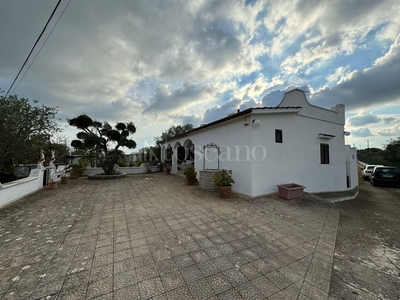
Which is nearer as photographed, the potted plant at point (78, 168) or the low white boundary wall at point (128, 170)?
the potted plant at point (78, 168)

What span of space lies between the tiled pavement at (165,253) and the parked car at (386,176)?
11898 millimetres

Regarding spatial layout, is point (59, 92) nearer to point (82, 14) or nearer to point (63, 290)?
point (82, 14)

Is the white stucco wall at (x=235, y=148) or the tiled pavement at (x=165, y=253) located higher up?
the white stucco wall at (x=235, y=148)

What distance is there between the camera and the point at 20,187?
18.2 ft

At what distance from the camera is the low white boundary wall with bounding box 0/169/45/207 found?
15.4 ft

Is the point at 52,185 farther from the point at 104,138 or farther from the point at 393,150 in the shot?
the point at 393,150

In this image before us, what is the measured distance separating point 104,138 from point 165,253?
10705 millimetres

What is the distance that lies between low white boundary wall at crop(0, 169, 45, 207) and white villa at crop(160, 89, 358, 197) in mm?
6600

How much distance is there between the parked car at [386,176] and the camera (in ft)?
35.6

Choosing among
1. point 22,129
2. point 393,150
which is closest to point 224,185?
point 22,129

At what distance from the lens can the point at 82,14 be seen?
195 inches

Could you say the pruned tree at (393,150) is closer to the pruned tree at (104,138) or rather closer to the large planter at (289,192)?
the large planter at (289,192)

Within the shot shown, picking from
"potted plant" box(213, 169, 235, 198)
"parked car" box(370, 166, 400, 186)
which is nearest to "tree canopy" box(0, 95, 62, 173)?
"potted plant" box(213, 169, 235, 198)

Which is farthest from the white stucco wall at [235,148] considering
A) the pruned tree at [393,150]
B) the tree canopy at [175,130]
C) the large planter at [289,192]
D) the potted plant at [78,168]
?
the pruned tree at [393,150]
